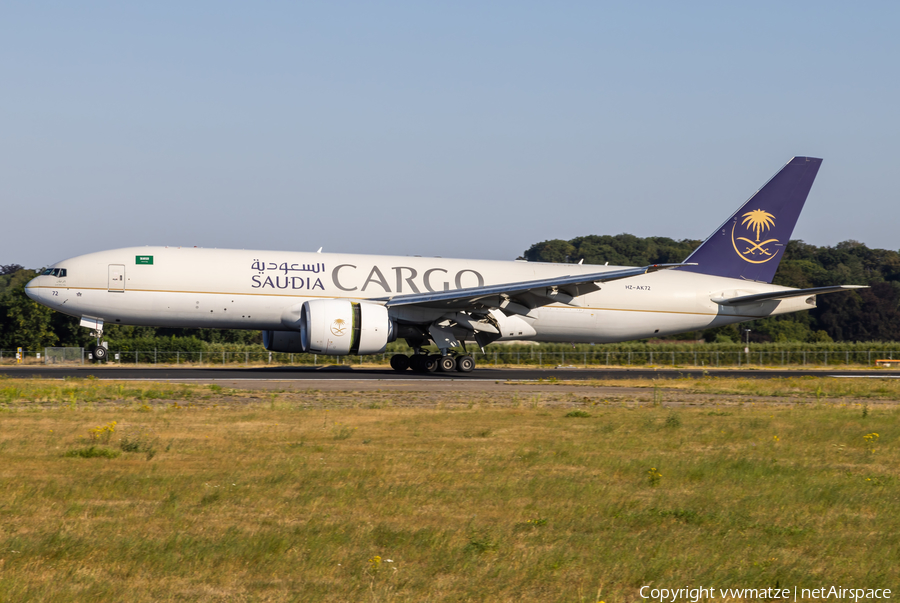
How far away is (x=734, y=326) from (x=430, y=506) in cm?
6705

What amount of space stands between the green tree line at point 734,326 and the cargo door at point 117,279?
19660 millimetres

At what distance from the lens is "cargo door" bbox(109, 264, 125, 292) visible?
94.2ft

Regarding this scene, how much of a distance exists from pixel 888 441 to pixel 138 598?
1274 centimetres

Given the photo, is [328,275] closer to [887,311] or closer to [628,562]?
[628,562]

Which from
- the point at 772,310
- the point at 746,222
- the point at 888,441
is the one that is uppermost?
the point at 746,222

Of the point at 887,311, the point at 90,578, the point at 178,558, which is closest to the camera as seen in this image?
the point at 90,578

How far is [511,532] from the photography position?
7.17 m

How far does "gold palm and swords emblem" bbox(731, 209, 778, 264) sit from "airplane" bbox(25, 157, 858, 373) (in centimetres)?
156

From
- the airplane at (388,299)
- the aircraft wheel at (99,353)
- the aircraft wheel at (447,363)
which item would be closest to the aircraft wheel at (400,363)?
the airplane at (388,299)

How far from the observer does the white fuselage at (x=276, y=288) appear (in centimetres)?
2881

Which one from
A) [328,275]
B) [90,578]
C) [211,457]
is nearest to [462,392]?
[328,275]

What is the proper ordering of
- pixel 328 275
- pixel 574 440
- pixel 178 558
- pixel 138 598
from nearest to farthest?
1. pixel 138 598
2. pixel 178 558
3. pixel 574 440
4. pixel 328 275

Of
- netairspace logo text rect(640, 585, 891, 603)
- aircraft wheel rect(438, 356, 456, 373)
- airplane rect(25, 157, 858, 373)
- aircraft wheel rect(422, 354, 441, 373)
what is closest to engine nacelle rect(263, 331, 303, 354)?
airplane rect(25, 157, 858, 373)

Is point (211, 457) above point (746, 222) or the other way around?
the other way around
